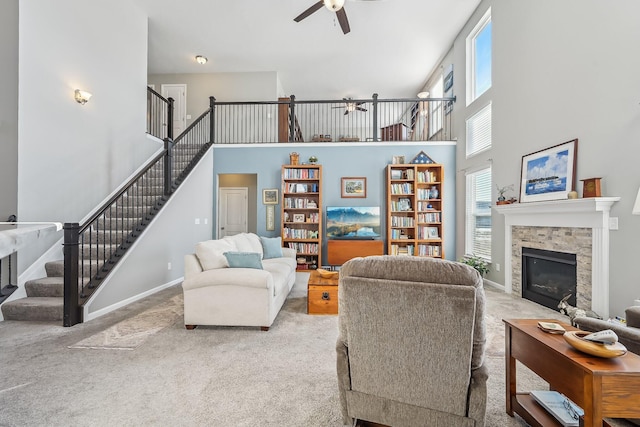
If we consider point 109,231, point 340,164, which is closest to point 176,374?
point 109,231

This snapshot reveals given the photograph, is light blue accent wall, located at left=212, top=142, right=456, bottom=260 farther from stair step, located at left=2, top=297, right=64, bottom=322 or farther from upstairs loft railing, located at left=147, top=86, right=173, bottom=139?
stair step, located at left=2, top=297, right=64, bottom=322

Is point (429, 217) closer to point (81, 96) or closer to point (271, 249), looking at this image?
point (271, 249)

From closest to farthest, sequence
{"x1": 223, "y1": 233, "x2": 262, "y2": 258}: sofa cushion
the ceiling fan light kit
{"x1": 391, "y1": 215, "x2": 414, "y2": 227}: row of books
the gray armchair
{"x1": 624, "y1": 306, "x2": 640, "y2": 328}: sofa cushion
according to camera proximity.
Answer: the gray armchair → {"x1": 624, "y1": 306, "x2": 640, "y2": 328}: sofa cushion → the ceiling fan light kit → {"x1": 223, "y1": 233, "x2": 262, "y2": 258}: sofa cushion → {"x1": 391, "y1": 215, "x2": 414, "y2": 227}: row of books

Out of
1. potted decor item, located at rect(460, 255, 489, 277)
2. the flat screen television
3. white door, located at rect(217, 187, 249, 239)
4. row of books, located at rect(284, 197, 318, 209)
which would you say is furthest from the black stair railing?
potted decor item, located at rect(460, 255, 489, 277)

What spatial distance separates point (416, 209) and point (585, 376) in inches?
196

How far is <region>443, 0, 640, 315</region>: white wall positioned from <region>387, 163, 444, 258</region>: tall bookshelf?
52.8 inches

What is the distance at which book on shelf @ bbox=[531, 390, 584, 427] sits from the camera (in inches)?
57.0

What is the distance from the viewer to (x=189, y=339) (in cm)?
269

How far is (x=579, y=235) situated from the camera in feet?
10.4

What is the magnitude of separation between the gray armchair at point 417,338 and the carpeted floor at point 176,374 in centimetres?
49

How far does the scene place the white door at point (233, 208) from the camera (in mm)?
8406

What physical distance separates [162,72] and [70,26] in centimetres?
400

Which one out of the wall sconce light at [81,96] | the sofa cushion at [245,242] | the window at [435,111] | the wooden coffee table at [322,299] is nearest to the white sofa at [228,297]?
the wooden coffee table at [322,299]

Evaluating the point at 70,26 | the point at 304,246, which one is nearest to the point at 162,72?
the point at 70,26
